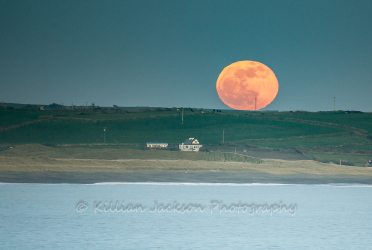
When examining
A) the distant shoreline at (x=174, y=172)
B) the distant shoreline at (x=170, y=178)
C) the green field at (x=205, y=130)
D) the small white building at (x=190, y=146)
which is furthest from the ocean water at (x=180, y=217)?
the small white building at (x=190, y=146)

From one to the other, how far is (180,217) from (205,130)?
7655cm

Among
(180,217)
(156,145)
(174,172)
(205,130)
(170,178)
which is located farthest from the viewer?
(205,130)

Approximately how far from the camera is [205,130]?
105625 millimetres

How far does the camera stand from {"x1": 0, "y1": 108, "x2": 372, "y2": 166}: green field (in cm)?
8769

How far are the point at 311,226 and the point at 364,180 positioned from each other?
25966 millimetres

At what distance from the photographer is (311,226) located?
2695 cm

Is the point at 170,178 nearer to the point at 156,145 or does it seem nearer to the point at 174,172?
the point at 174,172

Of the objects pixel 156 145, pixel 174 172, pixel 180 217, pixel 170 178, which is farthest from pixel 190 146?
pixel 180 217

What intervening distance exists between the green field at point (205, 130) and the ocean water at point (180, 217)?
38.2 metres

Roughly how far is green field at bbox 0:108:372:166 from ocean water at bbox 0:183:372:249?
38.2 metres

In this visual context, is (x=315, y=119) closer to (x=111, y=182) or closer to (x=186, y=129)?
(x=186, y=129)

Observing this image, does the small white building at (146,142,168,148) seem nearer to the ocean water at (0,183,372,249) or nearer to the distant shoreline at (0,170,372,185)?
the distant shoreline at (0,170,372,185)

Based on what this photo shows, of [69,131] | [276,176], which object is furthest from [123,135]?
[276,176]

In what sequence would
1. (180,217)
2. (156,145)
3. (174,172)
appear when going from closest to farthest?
1. (180,217)
2. (174,172)
3. (156,145)
